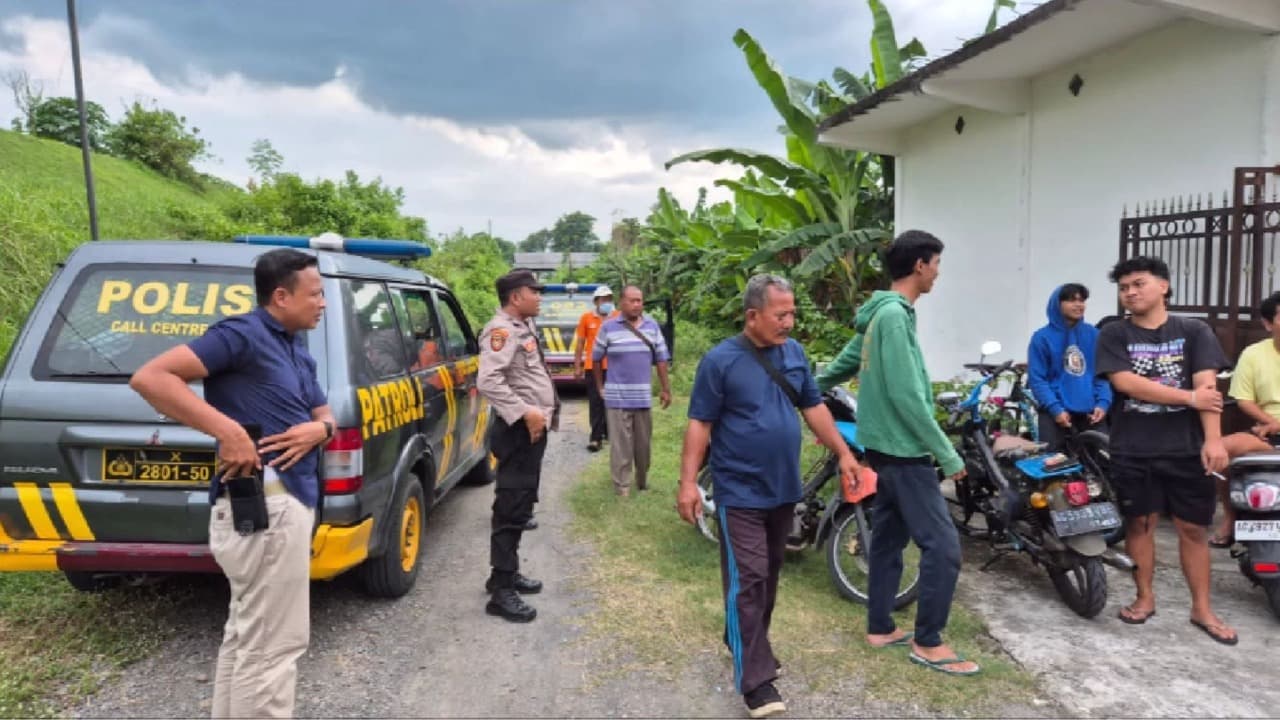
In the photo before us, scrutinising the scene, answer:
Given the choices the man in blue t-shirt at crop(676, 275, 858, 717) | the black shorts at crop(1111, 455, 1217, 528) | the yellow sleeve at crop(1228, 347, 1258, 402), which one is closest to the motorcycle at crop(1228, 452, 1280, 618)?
the black shorts at crop(1111, 455, 1217, 528)

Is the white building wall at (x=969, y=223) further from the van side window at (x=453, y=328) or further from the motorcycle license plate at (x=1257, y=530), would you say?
the van side window at (x=453, y=328)

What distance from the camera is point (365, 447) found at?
11.4 ft

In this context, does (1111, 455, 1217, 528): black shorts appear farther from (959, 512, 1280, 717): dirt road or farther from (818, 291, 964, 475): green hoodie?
(818, 291, 964, 475): green hoodie

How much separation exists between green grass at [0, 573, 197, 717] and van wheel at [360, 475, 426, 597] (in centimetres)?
96

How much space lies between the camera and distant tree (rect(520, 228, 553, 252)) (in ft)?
291

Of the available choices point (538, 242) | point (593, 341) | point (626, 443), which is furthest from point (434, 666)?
point (538, 242)

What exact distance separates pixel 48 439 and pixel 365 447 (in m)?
1.23

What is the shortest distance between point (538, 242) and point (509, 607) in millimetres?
88863

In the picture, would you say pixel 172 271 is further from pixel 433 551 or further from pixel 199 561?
pixel 433 551

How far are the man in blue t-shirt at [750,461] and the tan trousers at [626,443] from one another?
10.5ft

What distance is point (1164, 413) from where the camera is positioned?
12.4 ft

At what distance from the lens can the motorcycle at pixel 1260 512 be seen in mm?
3688

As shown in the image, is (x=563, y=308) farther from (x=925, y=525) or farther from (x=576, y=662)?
(x=925, y=525)

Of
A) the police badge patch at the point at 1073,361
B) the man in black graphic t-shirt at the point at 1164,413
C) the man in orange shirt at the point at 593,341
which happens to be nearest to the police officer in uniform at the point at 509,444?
the man in black graphic t-shirt at the point at 1164,413
